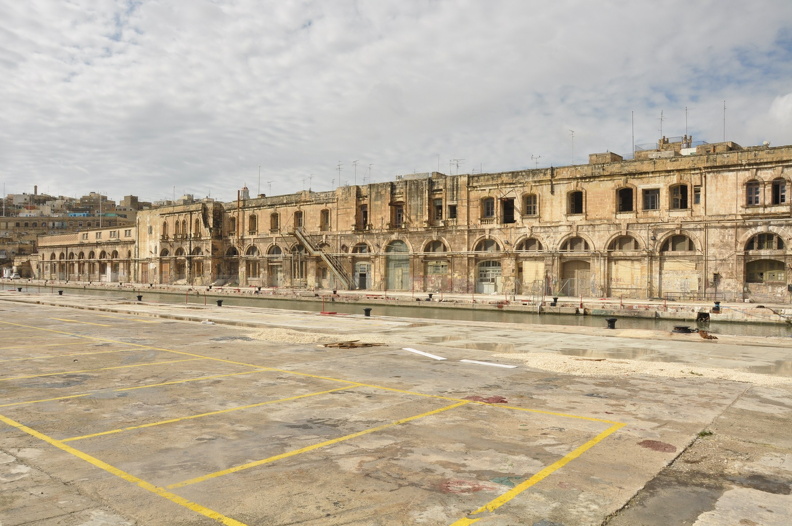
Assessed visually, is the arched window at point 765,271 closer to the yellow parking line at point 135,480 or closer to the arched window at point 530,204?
the arched window at point 530,204

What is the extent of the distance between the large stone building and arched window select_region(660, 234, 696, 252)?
0.21 feet

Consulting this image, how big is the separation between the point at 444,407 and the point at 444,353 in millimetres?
6109

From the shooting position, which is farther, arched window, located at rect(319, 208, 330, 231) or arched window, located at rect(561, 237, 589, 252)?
arched window, located at rect(319, 208, 330, 231)

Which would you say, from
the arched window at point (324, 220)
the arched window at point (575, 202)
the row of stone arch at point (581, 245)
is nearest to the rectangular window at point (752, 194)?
the row of stone arch at point (581, 245)

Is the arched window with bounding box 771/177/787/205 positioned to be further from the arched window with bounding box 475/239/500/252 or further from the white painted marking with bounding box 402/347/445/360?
the white painted marking with bounding box 402/347/445/360

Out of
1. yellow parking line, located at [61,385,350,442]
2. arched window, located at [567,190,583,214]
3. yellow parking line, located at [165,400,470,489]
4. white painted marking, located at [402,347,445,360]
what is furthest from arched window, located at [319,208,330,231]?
yellow parking line, located at [165,400,470,489]

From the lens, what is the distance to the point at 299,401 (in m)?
9.27

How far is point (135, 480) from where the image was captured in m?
5.70

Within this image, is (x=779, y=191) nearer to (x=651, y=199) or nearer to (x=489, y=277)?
(x=651, y=199)

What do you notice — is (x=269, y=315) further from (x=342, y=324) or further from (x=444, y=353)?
(x=444, y=353)

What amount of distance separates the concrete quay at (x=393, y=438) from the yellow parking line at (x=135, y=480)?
0.08ft

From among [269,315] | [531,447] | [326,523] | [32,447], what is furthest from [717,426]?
[269,315]

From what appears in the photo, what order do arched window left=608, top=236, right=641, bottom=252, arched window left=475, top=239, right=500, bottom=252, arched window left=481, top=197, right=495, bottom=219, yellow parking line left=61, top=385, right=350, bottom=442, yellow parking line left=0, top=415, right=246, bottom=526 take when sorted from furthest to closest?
arched window left=481, top=197, right=495, bottom=219 → arched window left=475, top=239, right=500, bottom=252 → arched window left=608, top=236, right=641, bottom=252 → yellow parking line left=61, top=385, right=350, bottom=442 → yellow parking line left=0, top=415, right=246, bottom=526

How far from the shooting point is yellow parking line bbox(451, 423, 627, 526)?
500cm
